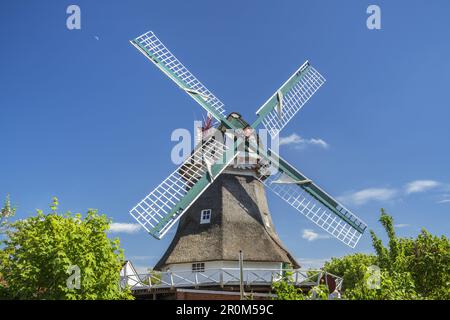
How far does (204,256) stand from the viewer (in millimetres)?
20891

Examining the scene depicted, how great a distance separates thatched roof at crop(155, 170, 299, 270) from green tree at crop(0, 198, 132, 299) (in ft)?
18.8

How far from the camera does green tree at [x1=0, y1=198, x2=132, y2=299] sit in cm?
1397

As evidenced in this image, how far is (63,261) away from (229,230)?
31.9 feet

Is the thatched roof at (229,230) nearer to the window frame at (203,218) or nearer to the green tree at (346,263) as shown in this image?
the window frame at (203,218)

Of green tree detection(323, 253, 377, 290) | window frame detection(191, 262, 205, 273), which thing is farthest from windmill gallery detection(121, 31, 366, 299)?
green tree detection(323, 253, 377, 290)

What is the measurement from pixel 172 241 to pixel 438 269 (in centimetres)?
1377

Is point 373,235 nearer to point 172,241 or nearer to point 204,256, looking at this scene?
point 204,256

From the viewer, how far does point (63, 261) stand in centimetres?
1382

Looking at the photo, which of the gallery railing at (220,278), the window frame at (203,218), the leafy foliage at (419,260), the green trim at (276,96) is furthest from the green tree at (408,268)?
the green trim at (276,96)

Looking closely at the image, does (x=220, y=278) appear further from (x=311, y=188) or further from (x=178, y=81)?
(x=178, y=81)

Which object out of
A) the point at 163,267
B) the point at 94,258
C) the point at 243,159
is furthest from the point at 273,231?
the point at 94,258

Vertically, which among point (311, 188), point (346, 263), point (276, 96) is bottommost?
point (346, 263)
